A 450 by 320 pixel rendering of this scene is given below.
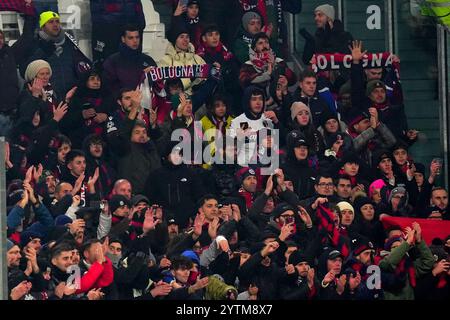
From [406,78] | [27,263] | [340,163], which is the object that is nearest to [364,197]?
[340,163]

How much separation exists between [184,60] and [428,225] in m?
3.31

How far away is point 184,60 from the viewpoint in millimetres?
25656

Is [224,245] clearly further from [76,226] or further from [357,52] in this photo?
[357,52]

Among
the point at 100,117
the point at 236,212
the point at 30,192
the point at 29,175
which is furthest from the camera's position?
the point at 100,117

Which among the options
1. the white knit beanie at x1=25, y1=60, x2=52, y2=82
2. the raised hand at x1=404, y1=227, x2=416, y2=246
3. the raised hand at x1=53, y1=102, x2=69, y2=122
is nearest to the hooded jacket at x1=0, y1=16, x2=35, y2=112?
the white knit beanie at x1=25, y1=60, x2=52, y2=82

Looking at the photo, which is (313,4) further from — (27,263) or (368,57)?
(27,263)

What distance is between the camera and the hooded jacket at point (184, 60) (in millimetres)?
25641

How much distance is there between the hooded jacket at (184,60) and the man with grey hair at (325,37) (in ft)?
4.75

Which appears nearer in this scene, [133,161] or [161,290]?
[161,290]

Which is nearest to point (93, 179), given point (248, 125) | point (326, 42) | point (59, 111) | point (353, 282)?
point (59, 111)

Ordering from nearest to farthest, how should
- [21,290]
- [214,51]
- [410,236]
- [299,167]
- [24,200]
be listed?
[21,290] < [24,200] < [410,236] < [299,167] < [214,51]

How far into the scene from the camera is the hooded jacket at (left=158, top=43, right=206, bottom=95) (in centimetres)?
2564

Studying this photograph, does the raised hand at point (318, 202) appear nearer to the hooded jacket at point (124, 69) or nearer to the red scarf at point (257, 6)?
the hooded jacket at point (124, 69)

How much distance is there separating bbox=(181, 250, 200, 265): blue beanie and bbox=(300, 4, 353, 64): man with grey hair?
3.69 m
